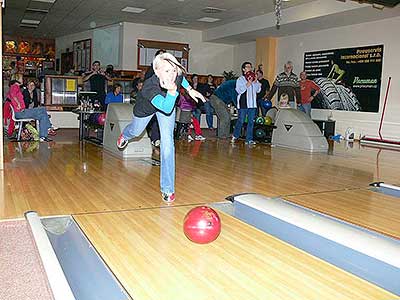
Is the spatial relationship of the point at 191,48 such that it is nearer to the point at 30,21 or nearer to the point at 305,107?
the point at 305,107

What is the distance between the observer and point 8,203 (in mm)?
3039

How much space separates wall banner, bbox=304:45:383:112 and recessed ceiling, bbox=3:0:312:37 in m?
1.60

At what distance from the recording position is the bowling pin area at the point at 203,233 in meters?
1.89

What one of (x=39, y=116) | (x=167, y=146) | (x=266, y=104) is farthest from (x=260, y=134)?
(x=167, y=146)

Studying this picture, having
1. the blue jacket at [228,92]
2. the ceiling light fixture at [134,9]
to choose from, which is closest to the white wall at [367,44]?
the blue jacket at [228,92]

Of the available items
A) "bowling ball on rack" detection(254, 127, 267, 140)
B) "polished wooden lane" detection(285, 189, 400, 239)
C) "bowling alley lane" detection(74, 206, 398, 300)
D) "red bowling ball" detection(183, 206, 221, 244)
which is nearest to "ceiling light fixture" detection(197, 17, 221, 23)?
"bowling ball on rack" detection(254, 127, 267, 140)

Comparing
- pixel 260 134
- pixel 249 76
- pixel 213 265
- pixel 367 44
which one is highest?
pixel 367 44

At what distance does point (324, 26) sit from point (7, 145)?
6.55m

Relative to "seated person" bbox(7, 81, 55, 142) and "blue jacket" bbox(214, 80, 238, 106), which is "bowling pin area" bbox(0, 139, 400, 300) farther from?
"blue jacket" bbox(214, 80, 238, 106)

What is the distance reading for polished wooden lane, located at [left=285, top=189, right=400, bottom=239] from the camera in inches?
113

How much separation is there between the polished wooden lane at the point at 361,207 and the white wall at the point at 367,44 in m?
5.10

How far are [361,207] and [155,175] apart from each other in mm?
1909

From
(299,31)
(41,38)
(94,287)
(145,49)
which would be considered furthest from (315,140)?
(41,38)

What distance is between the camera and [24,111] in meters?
6.41
